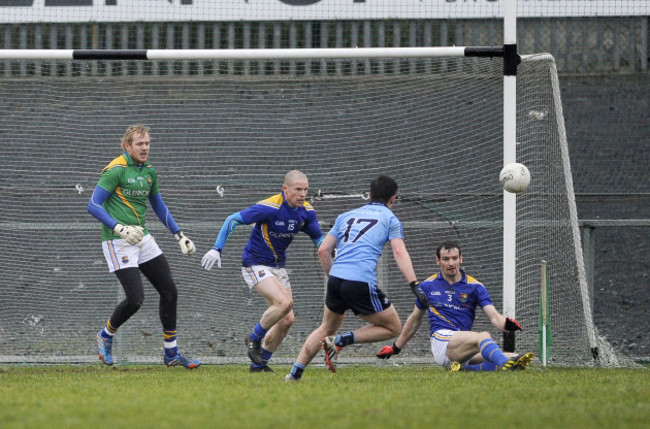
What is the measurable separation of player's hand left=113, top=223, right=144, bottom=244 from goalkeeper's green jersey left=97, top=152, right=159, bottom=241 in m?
0.28

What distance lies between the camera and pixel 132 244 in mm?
8219

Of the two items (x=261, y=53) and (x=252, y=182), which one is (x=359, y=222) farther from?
(x=252, y=182)

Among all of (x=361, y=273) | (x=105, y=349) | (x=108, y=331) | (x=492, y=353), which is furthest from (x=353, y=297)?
(x=105, y=349)

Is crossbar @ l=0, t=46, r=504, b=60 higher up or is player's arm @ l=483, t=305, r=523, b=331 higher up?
crossbar @ l=0, t=46, r=504, b=60

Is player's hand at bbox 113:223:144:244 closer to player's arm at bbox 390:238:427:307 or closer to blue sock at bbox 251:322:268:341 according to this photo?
blue sock at bbox 251:322:268:341

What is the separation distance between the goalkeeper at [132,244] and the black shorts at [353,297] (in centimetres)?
178

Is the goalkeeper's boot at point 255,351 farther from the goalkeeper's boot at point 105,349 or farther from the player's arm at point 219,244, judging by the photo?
the goalkeeper's boot at point 105,349

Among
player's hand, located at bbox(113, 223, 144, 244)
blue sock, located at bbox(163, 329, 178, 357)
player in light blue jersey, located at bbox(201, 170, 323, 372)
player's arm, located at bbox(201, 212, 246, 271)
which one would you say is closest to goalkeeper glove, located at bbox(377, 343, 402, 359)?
player in light blue jersey, located at bbox(201, 170, 323, 372)

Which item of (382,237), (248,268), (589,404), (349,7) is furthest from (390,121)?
(589,404)

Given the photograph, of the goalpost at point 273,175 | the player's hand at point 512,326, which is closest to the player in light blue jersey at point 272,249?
the goalpost at point 273,175

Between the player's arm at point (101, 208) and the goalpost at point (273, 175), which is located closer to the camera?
the player's arm at point (101, 208)

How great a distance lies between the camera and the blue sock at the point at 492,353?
293 inches

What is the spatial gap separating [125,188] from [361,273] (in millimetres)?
2537

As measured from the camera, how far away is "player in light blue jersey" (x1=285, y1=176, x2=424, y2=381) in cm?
707
